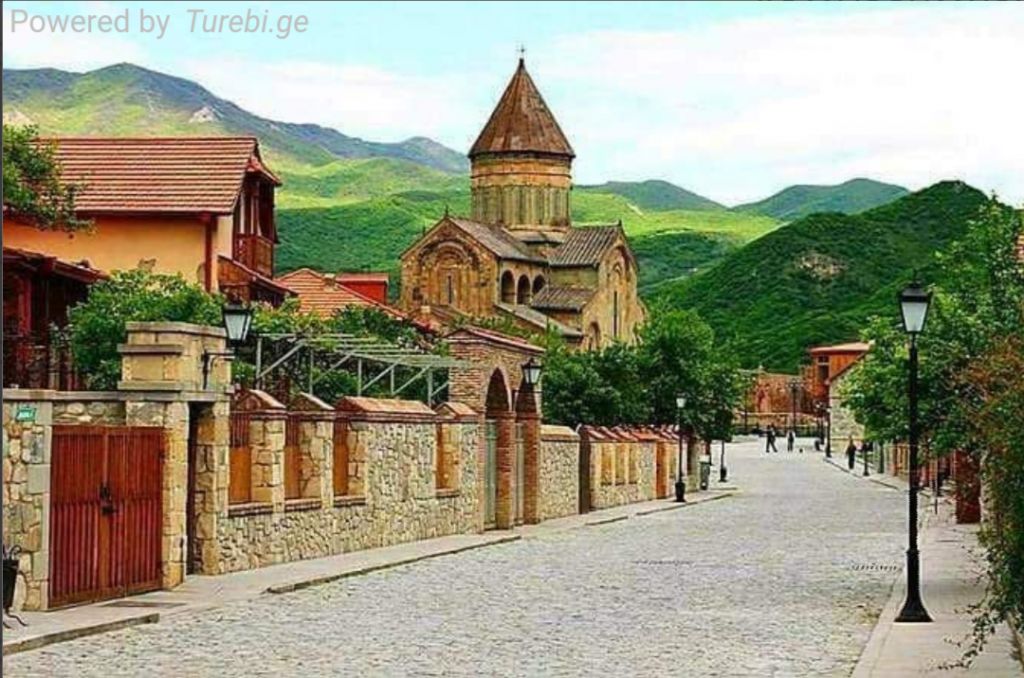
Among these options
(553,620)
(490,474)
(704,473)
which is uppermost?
(490,474)

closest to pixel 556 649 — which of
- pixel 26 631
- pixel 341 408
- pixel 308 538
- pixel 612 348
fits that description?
pixel 26 631

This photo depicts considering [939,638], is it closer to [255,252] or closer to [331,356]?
[331,356]

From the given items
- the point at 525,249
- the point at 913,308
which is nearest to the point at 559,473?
the point at 913,308

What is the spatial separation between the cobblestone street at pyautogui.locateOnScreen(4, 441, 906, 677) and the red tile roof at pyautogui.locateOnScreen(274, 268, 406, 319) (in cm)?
2532

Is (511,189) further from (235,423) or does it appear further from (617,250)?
(235,423)

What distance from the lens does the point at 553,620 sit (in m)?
20.6

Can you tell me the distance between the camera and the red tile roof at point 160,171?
4672cm

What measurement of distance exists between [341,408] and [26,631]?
13754 millimetres

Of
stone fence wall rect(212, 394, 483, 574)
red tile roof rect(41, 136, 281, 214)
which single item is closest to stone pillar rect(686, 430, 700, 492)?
red tile roof rect(41, 136, 281, 214)

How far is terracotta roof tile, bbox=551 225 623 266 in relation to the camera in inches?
4459

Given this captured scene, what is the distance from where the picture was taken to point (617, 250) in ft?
379

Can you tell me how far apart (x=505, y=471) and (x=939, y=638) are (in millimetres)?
23553

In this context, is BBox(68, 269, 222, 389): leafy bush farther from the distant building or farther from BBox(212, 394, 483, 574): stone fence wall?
the distant building

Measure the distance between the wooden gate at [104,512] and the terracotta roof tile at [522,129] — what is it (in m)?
90.1
